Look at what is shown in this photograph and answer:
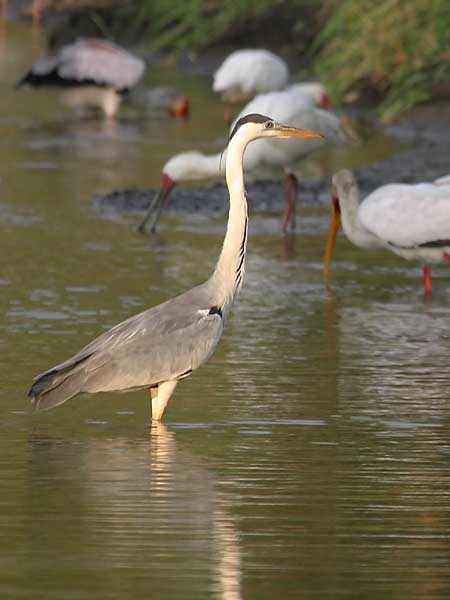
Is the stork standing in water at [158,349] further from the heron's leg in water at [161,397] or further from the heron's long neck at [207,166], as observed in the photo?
the heron's long neck at [207,166]

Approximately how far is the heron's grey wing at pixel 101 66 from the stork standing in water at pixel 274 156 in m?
9.16

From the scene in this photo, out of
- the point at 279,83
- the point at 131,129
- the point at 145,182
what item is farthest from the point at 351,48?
the point at 145,182

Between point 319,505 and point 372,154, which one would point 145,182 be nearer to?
point 372,154

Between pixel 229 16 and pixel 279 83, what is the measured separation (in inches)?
272

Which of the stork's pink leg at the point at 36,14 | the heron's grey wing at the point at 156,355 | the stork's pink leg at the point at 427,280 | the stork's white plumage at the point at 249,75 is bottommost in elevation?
the heron's grey wing at the point at 156,355

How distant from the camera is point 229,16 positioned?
30.5 m

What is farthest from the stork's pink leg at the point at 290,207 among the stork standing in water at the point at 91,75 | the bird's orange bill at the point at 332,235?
the stork standing in water at the point at 91,75

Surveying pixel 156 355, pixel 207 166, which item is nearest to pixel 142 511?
pixel 156 355

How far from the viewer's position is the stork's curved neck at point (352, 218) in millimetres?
14234

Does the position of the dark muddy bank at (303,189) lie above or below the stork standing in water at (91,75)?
below

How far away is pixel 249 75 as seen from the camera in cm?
2345

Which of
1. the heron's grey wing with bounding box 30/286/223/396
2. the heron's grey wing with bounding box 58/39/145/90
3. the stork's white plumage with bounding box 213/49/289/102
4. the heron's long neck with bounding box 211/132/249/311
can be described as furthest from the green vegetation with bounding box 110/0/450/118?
the heron's grey wing with bounding box 30/286/223/396

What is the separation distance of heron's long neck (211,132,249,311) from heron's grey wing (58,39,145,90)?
54.9 feet

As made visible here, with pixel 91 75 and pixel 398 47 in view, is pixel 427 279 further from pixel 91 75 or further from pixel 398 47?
pixel 91 75
